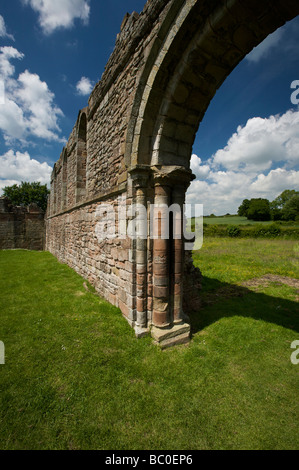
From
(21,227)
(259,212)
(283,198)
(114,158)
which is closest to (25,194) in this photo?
(21,227)

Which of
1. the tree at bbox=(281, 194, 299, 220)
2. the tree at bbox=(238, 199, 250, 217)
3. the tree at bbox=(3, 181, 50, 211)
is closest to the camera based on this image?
the tree at bbox=(3, 181, 50, 211)

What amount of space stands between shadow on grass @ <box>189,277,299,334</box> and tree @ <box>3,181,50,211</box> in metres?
36.8

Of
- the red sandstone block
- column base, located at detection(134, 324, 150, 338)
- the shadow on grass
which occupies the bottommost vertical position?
the shadow on grass

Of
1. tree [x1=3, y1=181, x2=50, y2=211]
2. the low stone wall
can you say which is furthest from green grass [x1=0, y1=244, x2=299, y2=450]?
tree [x1=3, y1=181, x2=50, y2=211]

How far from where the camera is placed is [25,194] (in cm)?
3500

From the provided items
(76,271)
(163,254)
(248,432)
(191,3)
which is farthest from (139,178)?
(76,271)

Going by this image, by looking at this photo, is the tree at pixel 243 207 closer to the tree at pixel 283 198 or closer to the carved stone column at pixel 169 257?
the tree at pixel 283 198

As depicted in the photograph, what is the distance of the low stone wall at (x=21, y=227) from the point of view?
1745 centimetres

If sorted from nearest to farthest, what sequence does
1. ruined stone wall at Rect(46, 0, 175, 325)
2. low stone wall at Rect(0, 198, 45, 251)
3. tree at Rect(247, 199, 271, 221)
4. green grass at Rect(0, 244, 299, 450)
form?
green grass at Rect(0, 244, 299, 450) < ruined stone wall at Rect(46, 0, 175, 325) < low stone wall at Rect(0, 198, 45, 251) < tree at Rect(247, 199, 271, 221)

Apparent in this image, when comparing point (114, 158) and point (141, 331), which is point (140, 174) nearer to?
point (114, 158)

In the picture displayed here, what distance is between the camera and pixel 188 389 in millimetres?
2592

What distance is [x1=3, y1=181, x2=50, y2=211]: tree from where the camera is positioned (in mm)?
34281
